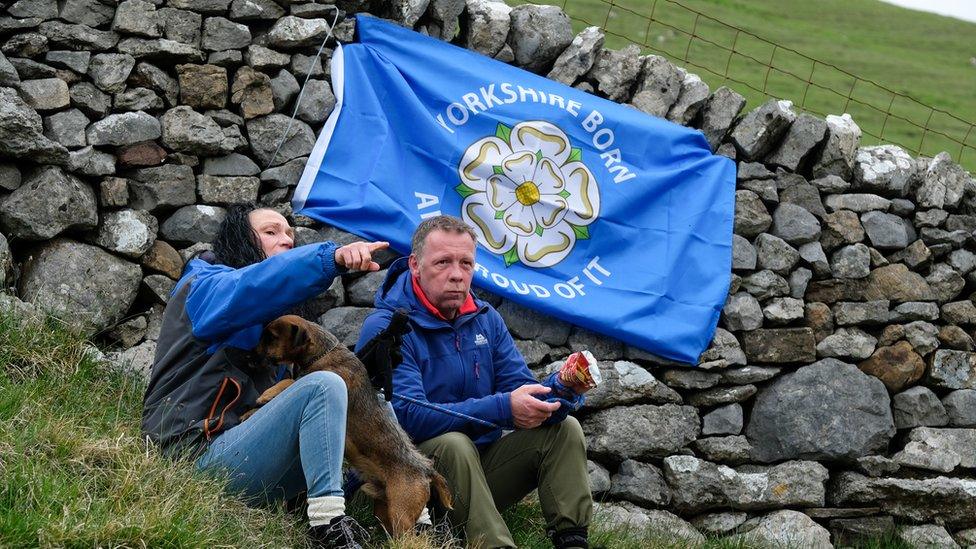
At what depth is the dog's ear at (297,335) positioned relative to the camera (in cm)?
447

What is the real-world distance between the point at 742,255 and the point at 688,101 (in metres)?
1.02

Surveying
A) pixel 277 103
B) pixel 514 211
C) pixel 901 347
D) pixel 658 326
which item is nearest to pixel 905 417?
pixel 901 347

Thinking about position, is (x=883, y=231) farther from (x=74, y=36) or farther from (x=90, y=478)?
(x=90, y=478)

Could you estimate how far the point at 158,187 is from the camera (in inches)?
235

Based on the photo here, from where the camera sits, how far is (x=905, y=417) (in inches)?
280

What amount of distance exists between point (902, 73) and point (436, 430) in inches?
734

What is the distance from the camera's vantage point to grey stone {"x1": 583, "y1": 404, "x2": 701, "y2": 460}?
21.4ft

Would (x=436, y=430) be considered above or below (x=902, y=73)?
below

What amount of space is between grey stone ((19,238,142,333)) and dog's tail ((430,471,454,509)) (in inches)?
85.1

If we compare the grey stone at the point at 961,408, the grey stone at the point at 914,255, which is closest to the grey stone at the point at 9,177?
the grey stone at the point at 914,255

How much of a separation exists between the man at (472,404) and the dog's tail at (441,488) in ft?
0.42

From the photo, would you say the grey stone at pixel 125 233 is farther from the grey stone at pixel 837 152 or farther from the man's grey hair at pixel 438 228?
the grey stone at pixel 837 152

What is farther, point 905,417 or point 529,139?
point 905,417

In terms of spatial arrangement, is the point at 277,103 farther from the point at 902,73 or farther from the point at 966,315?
the point at 902,73
